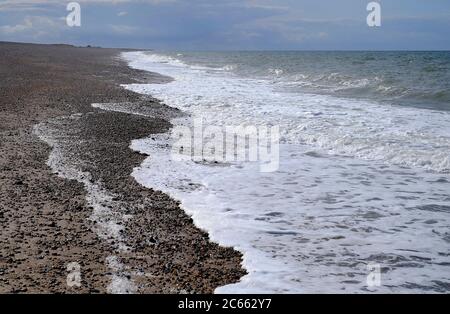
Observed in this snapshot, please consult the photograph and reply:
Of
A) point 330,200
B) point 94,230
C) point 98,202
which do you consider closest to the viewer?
point 94,230

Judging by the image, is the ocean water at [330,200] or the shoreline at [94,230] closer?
the shoreline at [94,230]

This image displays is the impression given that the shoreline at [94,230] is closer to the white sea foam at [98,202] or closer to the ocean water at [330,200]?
the white sea foam at [98,202]

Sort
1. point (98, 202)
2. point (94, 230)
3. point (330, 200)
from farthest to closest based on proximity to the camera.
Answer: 1. point (330, 200)
2. point (98, 202)
3. point (94, 230)

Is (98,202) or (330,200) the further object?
(330,200)

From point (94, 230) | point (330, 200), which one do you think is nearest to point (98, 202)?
point (94, 230)

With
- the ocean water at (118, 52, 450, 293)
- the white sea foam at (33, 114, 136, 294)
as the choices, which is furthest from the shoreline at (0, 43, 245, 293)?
the ocean water at (118, 52, 450, 293)

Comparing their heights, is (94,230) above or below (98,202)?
below

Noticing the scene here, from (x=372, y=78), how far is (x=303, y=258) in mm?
23636

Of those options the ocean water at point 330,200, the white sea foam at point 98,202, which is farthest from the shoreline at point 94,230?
the ocean water at point 330,200

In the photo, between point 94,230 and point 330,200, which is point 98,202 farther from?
point 330,200

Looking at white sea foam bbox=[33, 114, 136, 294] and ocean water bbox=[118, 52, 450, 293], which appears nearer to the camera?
white sea foam bbox=[33, 114, 136, 294]

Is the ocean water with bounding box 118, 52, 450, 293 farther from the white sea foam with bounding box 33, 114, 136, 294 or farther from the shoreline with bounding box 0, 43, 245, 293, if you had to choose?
the white sea foam with bounding box 33, 114, 136, 294

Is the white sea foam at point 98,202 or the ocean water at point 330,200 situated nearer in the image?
the white sea foam at point 98,202
